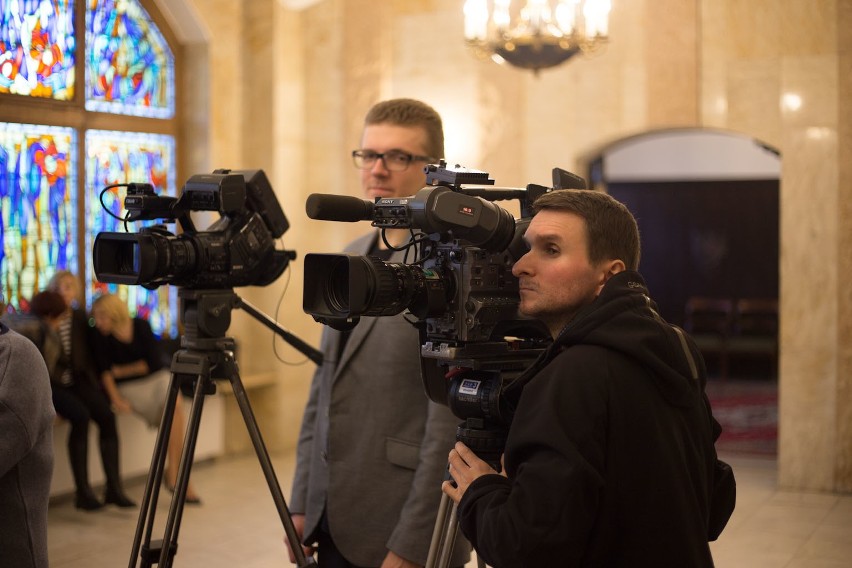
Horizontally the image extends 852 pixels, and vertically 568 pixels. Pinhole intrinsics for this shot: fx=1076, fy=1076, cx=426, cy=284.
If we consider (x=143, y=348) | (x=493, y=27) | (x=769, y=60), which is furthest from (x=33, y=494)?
(x=769, y=60)

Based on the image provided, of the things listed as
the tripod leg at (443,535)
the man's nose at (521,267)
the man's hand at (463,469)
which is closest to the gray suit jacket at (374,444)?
the tripod leg at (443,535)

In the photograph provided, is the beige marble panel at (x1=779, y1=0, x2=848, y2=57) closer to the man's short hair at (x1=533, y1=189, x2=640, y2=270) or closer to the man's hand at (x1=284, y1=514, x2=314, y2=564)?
the man's hand at (x1=284, y1=514, x2=314, y2=564)

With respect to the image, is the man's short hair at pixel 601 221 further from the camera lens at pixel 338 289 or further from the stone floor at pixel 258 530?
the stone floor at pixel 258 530

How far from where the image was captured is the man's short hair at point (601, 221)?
1763 millimetres

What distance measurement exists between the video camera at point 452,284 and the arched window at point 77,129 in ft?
13.4

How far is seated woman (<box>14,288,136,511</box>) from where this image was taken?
5.62 metres

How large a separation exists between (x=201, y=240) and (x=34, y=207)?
369cm

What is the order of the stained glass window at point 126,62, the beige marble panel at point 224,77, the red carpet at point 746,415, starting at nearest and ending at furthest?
the stained glass window at point 126,62 < the beige marble panel at point 224,77 < the red carpet at point 746,415

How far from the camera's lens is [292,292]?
7.40m

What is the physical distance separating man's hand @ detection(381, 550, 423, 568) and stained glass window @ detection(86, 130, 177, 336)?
4205mm

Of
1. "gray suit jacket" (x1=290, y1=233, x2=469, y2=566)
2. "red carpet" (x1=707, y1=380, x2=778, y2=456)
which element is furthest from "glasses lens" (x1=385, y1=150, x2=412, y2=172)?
"red carpet" (x1=707, y1=380, x2=778, y2=456)

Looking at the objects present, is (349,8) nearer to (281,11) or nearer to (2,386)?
(281,11)

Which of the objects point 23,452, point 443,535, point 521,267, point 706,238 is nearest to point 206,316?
point 23,452

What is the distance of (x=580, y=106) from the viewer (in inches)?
271
